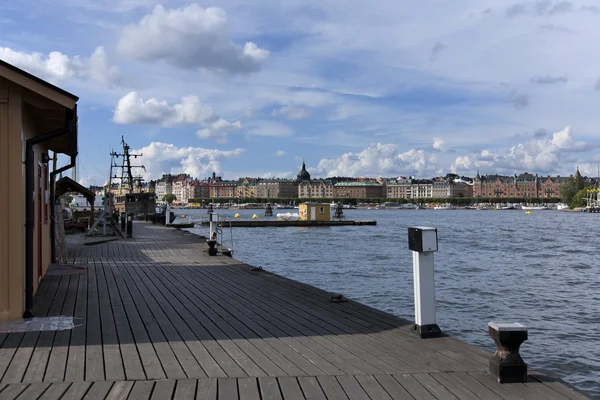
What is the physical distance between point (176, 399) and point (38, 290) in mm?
6122

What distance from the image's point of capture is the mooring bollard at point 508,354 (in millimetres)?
4285

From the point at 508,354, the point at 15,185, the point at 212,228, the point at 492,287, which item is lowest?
the point at 492,287

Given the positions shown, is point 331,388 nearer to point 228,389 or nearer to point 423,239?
point 228,389

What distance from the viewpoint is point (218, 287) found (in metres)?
9.49

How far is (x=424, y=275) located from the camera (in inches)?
218

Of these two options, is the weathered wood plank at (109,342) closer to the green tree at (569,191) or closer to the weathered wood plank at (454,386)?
the weathered wood plank at (454,386)

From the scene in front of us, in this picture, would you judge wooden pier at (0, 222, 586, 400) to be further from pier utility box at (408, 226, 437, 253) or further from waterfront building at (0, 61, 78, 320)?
pier utility box at (408, 226, 437, 253)

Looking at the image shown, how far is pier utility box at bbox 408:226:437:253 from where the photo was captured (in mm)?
5374

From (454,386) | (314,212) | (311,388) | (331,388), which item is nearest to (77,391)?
(311,388)

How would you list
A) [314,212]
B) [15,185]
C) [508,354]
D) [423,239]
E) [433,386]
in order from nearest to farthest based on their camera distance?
1. [433,386]
2. [508,354]
3. [423,239]
4. [15,185]
5. [314,212]

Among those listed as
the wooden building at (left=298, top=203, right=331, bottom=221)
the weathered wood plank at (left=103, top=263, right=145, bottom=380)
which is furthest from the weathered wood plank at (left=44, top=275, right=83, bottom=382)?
the wooden building at (left=298, top=203, right=331, bottom=221)

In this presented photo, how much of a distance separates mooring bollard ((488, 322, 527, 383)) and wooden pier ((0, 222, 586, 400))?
0.08 metres

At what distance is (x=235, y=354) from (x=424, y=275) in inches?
76.9

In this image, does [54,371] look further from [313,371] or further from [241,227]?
[241,227]
